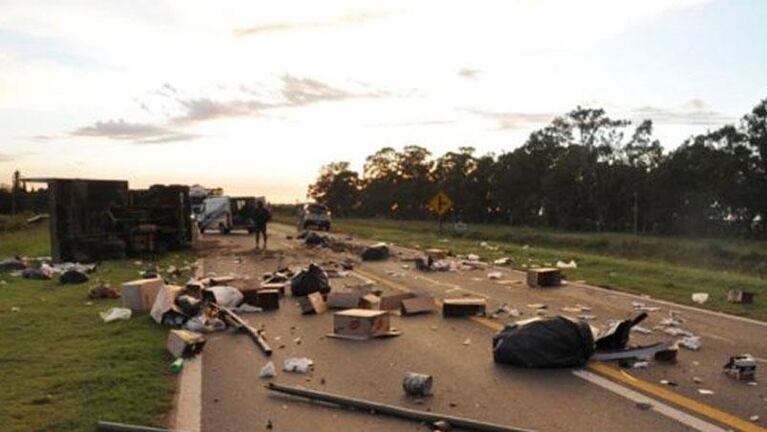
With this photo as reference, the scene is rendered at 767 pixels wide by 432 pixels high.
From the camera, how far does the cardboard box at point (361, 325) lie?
11.0 m

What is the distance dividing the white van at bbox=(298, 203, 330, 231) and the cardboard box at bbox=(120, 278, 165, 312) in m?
38.2

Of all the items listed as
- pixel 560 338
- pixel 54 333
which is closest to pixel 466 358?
pixel 560 338

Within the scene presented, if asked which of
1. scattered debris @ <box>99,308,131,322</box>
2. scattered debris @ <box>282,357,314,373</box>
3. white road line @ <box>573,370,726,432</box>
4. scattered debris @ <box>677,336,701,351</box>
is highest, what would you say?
white road line @ <box>573,370,726,432</box>

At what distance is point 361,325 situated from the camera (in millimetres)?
11016

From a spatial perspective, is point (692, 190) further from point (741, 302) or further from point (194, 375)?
point (194, 375)

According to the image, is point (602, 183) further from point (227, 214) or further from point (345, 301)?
point (345, 301)

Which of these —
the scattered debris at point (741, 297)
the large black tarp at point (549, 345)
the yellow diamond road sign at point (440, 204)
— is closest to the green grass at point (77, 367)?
the large black tarp at point (549, 345)

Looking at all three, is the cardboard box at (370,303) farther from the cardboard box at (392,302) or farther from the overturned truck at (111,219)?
the overturned truck at (111,219)

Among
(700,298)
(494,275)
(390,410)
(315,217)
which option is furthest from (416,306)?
(315,217)

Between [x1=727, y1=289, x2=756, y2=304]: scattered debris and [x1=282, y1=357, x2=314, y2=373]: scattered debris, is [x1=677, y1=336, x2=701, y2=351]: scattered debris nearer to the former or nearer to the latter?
[x1=282, y1=357, x2=314, y2=373]: scattered debris

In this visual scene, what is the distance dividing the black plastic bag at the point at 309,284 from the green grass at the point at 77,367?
3.26 meters

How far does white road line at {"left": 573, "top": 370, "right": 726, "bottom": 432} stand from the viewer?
20.9 ft

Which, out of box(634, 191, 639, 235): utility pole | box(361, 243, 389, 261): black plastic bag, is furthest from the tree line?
box(361, 243, 389, 261): black plastic bag

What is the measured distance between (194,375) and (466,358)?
9.61ft
